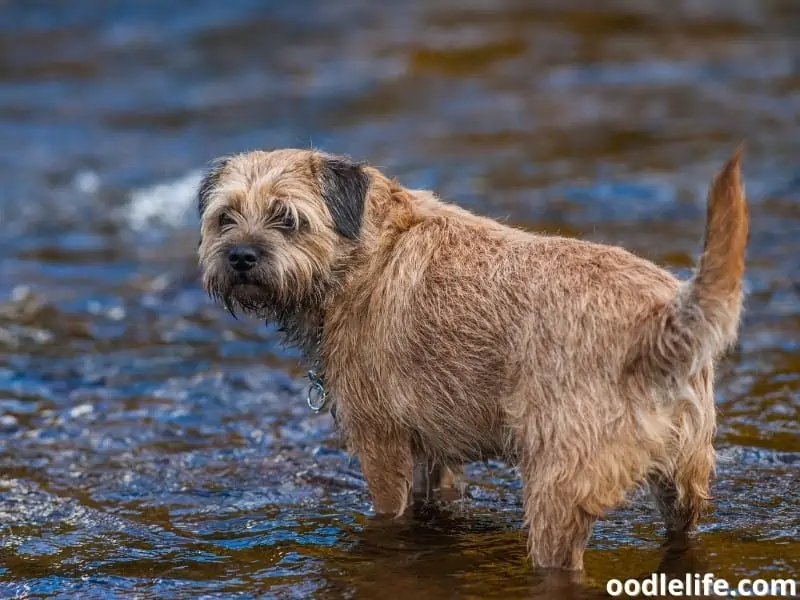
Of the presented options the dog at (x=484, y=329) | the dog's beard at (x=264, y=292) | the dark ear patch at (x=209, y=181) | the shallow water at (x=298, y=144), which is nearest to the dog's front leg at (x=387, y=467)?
the dog at (x=484, y=329)

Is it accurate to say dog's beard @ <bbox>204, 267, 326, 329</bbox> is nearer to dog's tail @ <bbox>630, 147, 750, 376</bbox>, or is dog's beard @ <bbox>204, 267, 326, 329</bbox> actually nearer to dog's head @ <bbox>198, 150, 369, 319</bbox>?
dog's head @ <bbox>198, 150, 369, 319</bbox>

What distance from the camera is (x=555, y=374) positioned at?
16.9 feet

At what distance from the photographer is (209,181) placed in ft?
20.7

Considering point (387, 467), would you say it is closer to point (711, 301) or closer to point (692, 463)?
point (692, 463)

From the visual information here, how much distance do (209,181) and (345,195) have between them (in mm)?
Result: 831

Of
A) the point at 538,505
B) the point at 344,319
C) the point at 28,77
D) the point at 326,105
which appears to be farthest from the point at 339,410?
the point at 28,77

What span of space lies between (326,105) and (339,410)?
12.1m

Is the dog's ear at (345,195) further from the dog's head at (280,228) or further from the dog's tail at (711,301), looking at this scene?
the dog's tail at (711,301)

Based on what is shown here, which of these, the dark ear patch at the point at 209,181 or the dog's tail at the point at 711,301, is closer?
the dog's tail at the point at 711,301

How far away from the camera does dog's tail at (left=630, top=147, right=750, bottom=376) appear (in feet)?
15.5

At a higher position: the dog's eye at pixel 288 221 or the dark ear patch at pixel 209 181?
the dark ear patch at pixel 209 181

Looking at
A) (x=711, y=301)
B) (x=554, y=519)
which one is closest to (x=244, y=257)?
(x=554, y=519)

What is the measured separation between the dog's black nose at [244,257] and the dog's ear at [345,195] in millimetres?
458

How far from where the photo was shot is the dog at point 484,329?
501 cm
